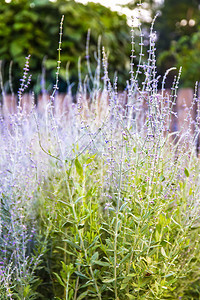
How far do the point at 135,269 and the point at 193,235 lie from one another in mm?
617

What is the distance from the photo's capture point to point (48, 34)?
18.9 feet

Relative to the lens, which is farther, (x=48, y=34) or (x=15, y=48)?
(x=48, y=34)

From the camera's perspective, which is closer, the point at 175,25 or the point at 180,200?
the point at 180,200

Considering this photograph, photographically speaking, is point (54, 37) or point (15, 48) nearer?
point (15, 48)

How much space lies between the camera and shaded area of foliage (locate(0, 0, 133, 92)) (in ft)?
18.3

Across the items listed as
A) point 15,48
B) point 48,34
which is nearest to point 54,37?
point 48,34

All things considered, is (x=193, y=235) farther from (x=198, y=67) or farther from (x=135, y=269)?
(x=198, y=67)

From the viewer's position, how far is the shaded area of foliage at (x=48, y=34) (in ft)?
18.3

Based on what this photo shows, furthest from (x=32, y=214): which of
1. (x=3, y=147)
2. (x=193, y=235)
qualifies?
(x=193, y=235)

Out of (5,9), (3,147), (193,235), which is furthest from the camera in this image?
(5,9)

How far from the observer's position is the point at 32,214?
93.0 inches

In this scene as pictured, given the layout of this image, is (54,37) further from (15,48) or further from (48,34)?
(15,48)

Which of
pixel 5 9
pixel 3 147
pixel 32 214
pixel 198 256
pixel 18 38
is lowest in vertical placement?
pixel 198 256

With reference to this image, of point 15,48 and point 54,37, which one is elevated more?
point 54,37
